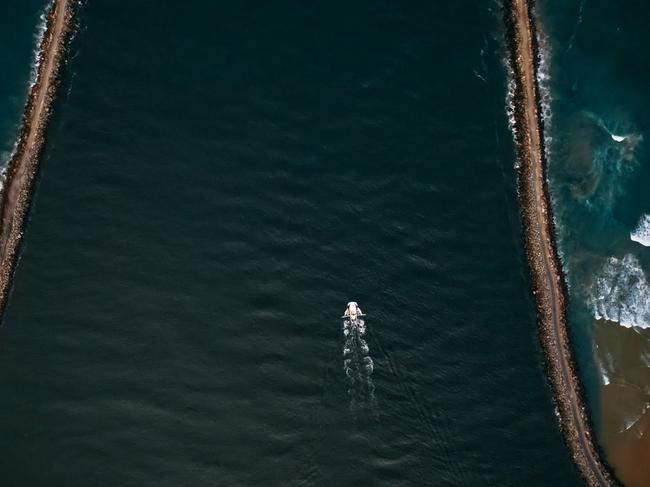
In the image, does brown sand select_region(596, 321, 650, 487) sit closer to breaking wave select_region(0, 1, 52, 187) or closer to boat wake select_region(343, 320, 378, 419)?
boat wake select_region(343, 320, 378, 419)

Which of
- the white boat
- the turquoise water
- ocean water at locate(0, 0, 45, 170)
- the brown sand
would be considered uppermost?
ocean water at locate(0, 0, 45, 170)

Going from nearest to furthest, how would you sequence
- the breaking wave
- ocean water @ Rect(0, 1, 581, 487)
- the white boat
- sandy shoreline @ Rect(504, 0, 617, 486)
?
1. ocean water @ Rect(0, 1, 581, 487)
2. the white boat
3. sandy shoreline @ Rect(504, 0, 617, 486)
4. the breaking wave

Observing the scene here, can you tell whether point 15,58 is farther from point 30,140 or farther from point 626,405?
point 626,405

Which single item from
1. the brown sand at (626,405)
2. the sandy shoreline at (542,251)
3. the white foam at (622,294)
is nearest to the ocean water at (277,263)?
the sandy shoreline at (542,251)

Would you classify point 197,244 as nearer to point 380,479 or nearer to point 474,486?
point 380,479

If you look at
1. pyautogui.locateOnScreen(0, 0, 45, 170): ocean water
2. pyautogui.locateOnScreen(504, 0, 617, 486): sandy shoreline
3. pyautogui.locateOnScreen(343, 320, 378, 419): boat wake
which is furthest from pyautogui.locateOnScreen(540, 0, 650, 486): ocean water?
pyautogui.locateOnScreen(0, 0, 45, 170): ocean water

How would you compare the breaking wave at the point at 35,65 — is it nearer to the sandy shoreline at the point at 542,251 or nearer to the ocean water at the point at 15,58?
the ocean water at the point at 15,58

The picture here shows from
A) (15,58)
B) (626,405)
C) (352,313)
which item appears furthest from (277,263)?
(626,405)

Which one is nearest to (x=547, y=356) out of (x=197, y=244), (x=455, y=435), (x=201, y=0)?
(x=455, y=435)
